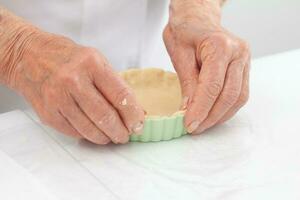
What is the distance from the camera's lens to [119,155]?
0.73 meters

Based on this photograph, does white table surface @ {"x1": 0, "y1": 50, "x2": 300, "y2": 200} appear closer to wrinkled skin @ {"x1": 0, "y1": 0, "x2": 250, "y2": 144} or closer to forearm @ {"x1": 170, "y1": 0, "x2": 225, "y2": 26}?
wrinkled skin @ {"x1": 0, "y1": 0, "x2": 250, "y2": 144}

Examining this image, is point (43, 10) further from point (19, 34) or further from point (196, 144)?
point (196, 144)

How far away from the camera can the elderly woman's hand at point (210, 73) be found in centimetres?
77

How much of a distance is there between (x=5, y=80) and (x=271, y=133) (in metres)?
0.41

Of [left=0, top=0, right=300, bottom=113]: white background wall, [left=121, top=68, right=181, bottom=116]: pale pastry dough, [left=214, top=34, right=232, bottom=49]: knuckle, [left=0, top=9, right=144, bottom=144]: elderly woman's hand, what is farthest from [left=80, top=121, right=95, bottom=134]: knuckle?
[left=0, top=0, right=300, bottom=113]: white background wall

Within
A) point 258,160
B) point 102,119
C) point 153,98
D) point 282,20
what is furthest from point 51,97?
point 282,20

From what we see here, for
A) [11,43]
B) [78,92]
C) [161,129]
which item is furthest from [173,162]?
[11,43]

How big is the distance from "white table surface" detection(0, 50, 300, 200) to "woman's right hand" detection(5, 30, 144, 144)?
4 cm

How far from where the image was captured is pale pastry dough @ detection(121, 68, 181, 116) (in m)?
0.83

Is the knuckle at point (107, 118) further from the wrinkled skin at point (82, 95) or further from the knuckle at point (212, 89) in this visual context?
the knuckle at point (212, 89)

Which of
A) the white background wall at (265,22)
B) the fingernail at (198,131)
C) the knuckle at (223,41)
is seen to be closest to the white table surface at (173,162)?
the fingernail at (198,131)

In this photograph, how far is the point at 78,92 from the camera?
0.69 meters

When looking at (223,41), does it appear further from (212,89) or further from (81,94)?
(81,94)

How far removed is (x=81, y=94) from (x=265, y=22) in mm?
1201
